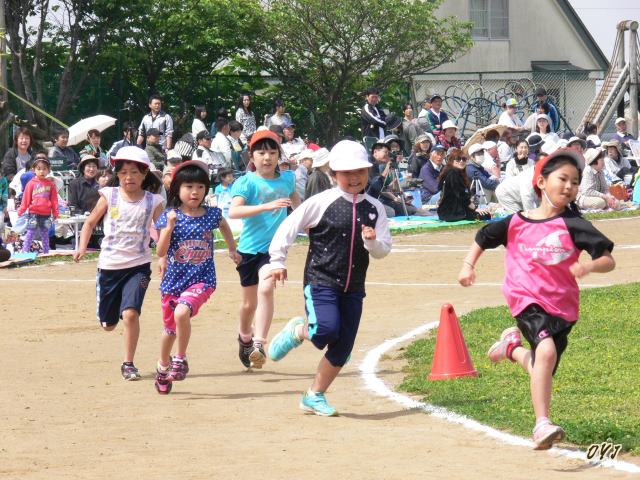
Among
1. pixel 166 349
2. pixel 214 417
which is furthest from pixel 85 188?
pixel 214 417

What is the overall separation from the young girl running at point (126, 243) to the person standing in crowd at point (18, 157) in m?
12.2

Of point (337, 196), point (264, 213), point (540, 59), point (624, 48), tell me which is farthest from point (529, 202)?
point (540, 59)

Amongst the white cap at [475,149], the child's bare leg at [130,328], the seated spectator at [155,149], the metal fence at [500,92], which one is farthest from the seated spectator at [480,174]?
the child's bare leg at [130,328]

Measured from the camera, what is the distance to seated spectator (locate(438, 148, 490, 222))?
22.9 m

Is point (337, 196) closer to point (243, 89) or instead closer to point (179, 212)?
point (179, 212)

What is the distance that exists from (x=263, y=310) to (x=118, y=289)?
3.72 ft

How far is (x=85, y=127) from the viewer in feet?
81.2

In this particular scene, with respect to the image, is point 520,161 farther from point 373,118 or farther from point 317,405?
point 317,405

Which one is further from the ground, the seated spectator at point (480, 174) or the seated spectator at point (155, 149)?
the seated spectator at point (155, 149)

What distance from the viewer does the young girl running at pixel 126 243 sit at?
33.2 ft

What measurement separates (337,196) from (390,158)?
1528cm

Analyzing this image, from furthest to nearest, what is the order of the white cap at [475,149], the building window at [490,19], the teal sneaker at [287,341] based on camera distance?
the building window at [490,19] < the white cap at [475,149] < the teal sneaker at [287,341]

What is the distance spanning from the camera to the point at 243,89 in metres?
30.2

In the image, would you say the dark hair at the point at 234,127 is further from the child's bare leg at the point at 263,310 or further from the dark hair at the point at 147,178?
the child's bare leg at the point at 263,310
